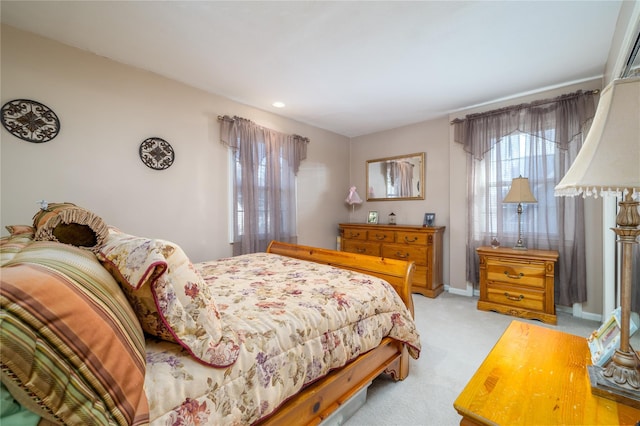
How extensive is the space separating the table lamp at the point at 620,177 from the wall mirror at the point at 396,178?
316 centimetres

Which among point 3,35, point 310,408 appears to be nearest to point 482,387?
point 310,408

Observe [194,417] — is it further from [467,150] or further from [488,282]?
[467,150]

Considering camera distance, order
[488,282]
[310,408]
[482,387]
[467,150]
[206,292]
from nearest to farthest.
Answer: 1. [482,387]
2. [206,292]
3. [310,408]
4. [488,282]
5. [467,150]

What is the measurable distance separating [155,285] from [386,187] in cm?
386

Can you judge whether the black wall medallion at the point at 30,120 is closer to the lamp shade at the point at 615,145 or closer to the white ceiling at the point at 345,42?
the white ceiling at the point at 345,42

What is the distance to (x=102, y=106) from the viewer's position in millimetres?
2246

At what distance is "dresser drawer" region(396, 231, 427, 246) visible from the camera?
11.3 ft

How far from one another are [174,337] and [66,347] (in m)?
0.36

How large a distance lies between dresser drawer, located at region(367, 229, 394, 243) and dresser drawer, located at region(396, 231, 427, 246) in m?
0.12

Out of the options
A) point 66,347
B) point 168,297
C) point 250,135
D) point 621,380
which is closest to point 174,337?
point 168,297

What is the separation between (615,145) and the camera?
712 mm

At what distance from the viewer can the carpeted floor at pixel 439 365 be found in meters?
1.47

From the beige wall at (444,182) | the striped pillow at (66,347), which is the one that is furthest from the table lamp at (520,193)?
the striped pillow at (66,347)

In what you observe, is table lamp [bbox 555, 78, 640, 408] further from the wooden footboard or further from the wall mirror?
the wall mirror
